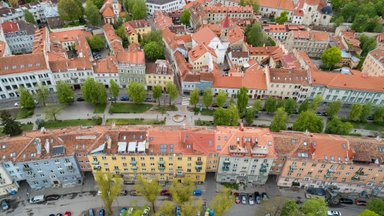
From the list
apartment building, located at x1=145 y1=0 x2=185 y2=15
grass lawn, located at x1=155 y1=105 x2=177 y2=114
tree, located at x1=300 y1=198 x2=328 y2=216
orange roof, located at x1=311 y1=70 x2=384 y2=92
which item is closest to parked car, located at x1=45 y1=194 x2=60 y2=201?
grass lawn, located at x1=155 y1=105 x2=177 y2=114

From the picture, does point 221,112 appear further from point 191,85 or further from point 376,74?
point 376,74

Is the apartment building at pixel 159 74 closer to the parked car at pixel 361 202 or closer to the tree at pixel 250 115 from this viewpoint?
the tree at pixel 250 115

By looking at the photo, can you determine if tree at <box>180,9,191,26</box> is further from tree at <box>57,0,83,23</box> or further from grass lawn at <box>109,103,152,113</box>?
grass lawn at <box>109,103,152,113</box>

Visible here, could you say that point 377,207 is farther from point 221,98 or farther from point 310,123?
point 221,98

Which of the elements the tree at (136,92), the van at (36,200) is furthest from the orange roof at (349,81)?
the van at (36,200)

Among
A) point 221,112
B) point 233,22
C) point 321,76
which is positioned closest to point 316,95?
point 321,76
